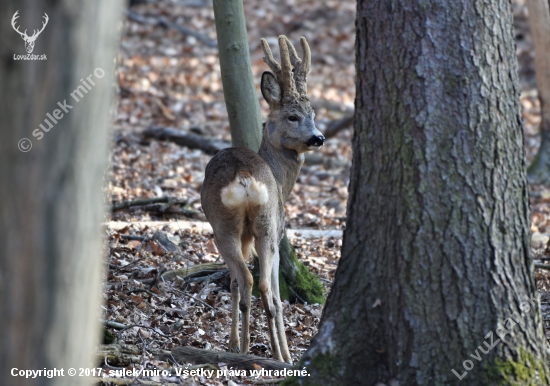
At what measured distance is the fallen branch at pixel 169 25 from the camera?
18.4 m

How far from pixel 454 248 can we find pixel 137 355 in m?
2.47

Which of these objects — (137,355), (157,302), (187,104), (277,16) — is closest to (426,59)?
(137,355)

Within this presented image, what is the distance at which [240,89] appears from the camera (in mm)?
6434

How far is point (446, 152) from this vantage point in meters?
3.79

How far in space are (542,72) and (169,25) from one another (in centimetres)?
1082

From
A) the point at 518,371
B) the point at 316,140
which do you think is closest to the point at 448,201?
the point at 518,371

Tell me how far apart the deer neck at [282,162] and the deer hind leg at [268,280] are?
37.9 inches

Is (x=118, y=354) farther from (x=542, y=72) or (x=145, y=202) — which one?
(x=542, y=72)

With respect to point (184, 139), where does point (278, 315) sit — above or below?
below

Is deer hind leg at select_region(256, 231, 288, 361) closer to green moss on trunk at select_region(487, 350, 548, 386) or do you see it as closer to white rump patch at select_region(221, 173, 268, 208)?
white rump patch at select_region(221, 173, 268, 208)

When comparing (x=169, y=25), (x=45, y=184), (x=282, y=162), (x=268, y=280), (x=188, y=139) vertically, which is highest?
(x=169, y=25)

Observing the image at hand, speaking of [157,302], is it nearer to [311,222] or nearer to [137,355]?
[137,355]

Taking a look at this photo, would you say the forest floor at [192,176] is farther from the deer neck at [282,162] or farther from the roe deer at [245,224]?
the deer neck at [282,162]

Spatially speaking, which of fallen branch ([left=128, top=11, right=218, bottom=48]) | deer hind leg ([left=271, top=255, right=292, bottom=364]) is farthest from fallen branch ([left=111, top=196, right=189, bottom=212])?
fallen branch ([left=128, top=11, right=218, bottom=48])
